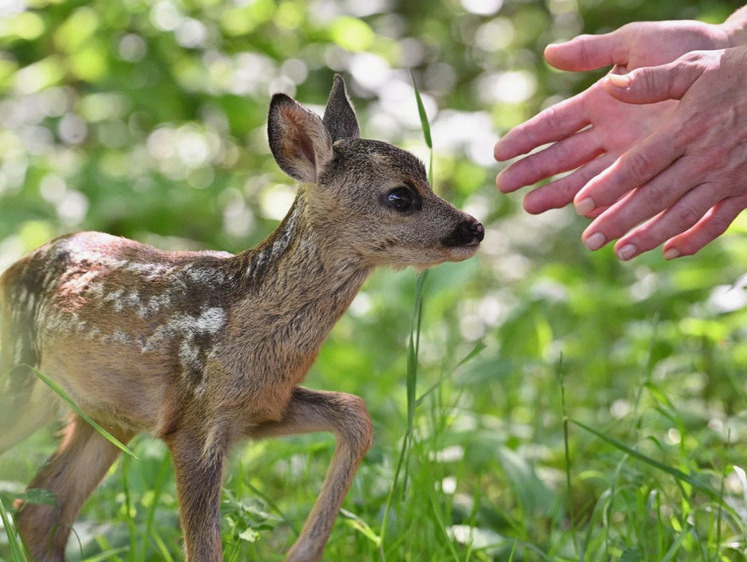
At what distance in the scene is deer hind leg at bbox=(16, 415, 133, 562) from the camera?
11.1 ft

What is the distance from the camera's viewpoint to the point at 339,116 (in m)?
3.33

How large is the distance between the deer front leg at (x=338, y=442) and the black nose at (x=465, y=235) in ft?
1.82

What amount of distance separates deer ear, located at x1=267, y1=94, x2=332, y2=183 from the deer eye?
225 mm

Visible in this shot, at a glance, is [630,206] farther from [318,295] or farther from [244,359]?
[244,359]

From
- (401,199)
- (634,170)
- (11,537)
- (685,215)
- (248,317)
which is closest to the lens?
(11,537)

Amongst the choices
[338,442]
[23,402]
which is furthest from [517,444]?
[23,402]

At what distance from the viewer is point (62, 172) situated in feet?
21.2

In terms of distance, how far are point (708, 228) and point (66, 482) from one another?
7.77 ft

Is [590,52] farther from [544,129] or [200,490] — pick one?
[200,490]

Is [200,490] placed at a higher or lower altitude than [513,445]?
higher

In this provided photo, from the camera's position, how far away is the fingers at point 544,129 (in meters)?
3.86

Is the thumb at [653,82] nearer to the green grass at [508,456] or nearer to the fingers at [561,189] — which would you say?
the fingers at [561,189]

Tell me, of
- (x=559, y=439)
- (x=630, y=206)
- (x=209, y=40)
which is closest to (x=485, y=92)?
(x=209, y=40)

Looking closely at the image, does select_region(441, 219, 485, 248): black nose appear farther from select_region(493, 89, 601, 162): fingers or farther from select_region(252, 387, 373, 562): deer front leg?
select_region(493, 89, 601, 162): fingers
